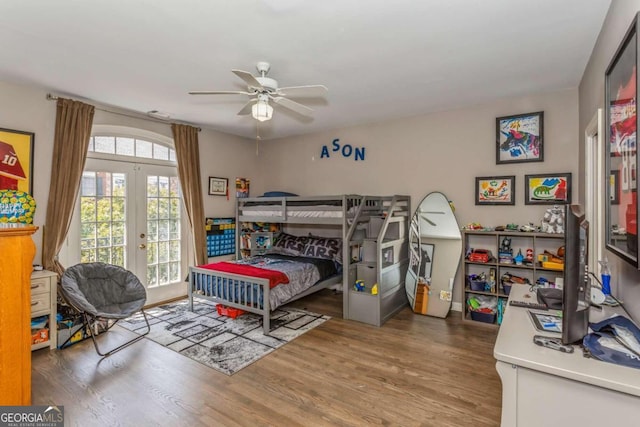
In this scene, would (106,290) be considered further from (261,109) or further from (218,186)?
(261,109)

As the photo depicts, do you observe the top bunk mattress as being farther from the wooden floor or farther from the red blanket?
the wooden floor

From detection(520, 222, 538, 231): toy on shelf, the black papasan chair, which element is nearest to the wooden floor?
the black papasan chair

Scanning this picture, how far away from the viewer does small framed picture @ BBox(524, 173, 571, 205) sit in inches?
137

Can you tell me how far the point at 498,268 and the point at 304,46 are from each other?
10.4 feet

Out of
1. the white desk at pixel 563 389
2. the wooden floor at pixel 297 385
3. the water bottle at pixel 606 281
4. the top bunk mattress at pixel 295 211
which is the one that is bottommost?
the wooden floor at pixel 297 385

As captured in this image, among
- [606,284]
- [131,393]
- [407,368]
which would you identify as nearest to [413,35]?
[606,284]

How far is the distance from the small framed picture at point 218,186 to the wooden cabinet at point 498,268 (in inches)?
148

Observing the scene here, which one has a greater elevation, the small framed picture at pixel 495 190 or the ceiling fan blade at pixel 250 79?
the ceiling fan blade at pixel 250 79

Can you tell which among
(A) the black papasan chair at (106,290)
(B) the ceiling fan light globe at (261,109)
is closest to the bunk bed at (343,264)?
(A) the black papasan chair at (106,290)

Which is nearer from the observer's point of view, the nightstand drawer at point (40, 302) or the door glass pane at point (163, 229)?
the nightstand drawer at point (40, 302)

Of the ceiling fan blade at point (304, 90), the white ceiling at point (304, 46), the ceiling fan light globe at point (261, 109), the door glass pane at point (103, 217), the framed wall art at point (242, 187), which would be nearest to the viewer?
the white ceiling at point (304, 46)

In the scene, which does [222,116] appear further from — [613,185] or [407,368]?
[613,185]

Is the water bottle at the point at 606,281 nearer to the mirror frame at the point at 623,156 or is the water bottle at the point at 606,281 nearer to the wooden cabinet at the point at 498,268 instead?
the mirror frame at the point at 623,156

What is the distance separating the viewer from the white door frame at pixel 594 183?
2.23m
